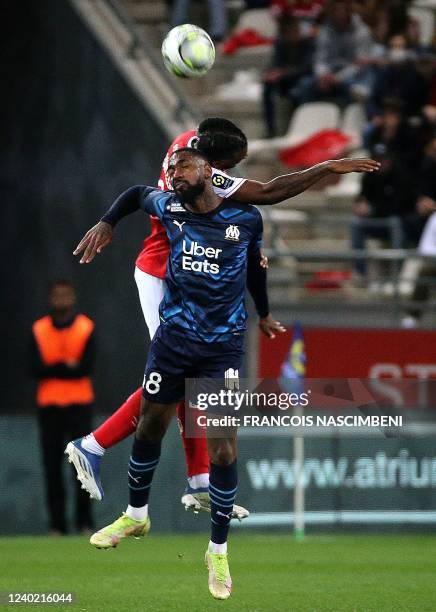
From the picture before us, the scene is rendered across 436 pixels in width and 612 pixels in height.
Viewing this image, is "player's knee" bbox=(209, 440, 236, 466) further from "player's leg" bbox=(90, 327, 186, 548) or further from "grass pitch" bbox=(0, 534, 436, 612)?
"grass pitch" bbox=(0, 534, 436, 612)

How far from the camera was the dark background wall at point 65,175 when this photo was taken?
58.8 ft

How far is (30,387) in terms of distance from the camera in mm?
18797

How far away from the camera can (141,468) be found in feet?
31.2

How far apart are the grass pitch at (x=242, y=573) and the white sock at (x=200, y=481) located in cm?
69

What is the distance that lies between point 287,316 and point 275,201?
762cm

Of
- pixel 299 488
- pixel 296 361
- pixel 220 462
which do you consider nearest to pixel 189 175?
pixel 220 462

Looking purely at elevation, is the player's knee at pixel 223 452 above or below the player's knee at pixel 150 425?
below

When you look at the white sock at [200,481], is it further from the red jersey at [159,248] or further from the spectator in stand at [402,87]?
the spectator in stand at [402,87]

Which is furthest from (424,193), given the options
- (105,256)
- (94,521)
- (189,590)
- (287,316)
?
(189,590)

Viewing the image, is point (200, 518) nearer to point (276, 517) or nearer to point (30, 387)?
point (276, 517)

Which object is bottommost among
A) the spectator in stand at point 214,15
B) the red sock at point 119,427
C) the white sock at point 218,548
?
the white sock at point 218,548

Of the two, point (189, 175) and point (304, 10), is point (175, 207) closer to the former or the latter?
point (189, 175)

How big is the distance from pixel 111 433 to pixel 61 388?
232 inches

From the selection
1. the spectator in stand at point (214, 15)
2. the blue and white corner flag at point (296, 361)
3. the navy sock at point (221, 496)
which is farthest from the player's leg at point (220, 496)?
the spectator in stand at point (214, 15)
